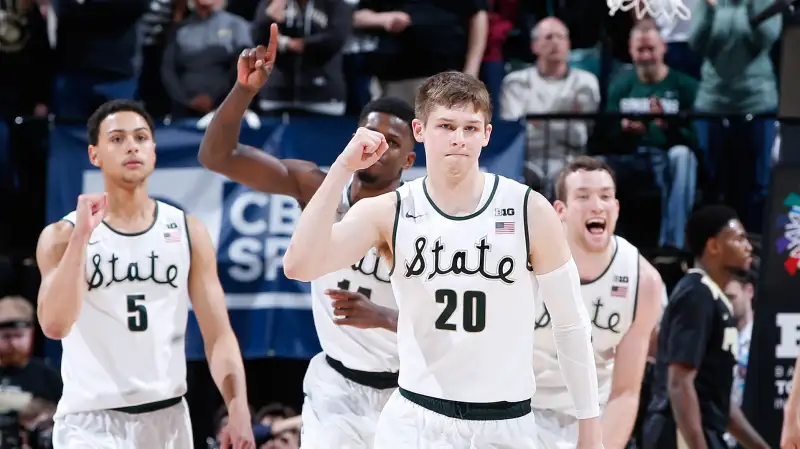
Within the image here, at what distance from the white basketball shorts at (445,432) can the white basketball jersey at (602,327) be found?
1.59 metres

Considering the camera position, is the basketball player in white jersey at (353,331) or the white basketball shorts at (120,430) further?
the basketball player in white jersey at (353,331)

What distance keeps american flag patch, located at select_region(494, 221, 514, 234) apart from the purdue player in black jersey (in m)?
3.15

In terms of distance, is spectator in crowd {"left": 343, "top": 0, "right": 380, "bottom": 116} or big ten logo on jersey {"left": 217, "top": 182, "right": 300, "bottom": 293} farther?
spectator in crowd {"left": 343, "top": 0, "right": 380, "bottom": 116}

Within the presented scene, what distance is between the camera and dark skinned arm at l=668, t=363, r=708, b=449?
23.0ft

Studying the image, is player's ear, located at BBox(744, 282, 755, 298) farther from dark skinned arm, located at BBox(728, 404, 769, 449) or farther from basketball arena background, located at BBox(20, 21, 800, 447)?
dark skinned arm, located at BBox(728, 404, 769, 449)

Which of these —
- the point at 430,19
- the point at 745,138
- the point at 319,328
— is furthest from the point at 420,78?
the point at 319,328

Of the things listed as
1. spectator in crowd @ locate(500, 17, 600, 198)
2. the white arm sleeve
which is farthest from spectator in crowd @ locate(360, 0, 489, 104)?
the white arm sleeve

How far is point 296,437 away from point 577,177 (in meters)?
3.09

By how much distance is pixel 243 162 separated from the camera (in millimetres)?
5988

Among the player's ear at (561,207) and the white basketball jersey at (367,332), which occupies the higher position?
the player's ear at (561,207)

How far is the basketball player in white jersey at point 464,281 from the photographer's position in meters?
4.23

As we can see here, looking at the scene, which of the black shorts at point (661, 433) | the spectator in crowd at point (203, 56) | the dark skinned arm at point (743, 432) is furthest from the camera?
the spectator in crowd at point (203, 56)

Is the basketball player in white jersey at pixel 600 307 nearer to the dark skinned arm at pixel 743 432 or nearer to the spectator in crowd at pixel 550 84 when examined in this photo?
the dark skinned arm at pixel 743 432

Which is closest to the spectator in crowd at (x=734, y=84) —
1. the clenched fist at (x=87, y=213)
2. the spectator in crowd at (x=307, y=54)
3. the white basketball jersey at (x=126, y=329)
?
the spectator in crowd at (x=307, y=54)
